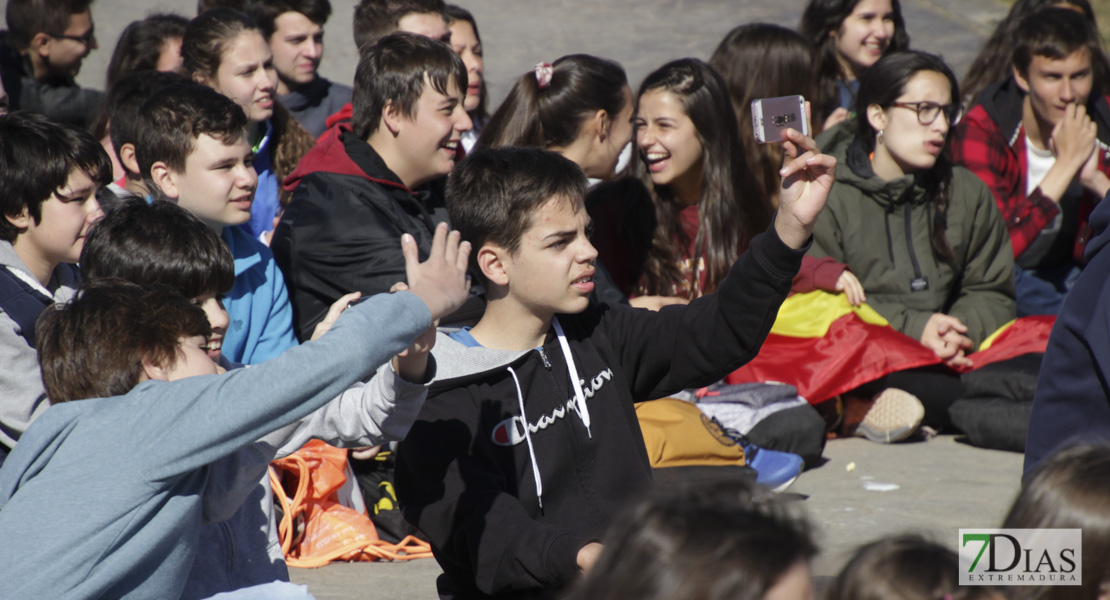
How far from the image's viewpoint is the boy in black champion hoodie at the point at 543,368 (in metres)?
2.49

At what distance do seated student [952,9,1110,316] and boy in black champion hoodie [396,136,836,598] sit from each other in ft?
12.4

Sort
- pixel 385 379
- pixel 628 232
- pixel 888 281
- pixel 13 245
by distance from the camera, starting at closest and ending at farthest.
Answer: pixel 385 379
pixel 13 245
pixel 628 232
pixel 888 281

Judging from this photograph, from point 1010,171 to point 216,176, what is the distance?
430 cm

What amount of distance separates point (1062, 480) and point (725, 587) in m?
0.71

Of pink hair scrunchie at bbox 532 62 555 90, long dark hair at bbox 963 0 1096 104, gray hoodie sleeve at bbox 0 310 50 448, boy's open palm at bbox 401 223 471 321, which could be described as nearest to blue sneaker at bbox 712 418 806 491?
pink hair scrunchie at bbox 532 62 555 90

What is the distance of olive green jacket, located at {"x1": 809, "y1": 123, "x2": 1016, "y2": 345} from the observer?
549 centimetres

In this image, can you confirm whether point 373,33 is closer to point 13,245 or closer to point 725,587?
→ point 13,245

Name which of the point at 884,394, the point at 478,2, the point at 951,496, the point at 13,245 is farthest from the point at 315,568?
the point at 478,2

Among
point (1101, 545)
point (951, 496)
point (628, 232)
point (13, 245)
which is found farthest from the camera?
point (628, 232)

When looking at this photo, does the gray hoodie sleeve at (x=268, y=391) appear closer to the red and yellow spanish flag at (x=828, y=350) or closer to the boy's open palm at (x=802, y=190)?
the boy's open palm at (x=802, y=190)

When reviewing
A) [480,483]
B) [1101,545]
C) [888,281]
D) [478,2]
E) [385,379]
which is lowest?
[478,2]

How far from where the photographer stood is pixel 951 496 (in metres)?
4.44

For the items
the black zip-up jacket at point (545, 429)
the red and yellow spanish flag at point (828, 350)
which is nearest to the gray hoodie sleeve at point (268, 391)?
the black zip-up jacket at point (545, 429)

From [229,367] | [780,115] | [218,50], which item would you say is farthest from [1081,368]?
[218,50]
